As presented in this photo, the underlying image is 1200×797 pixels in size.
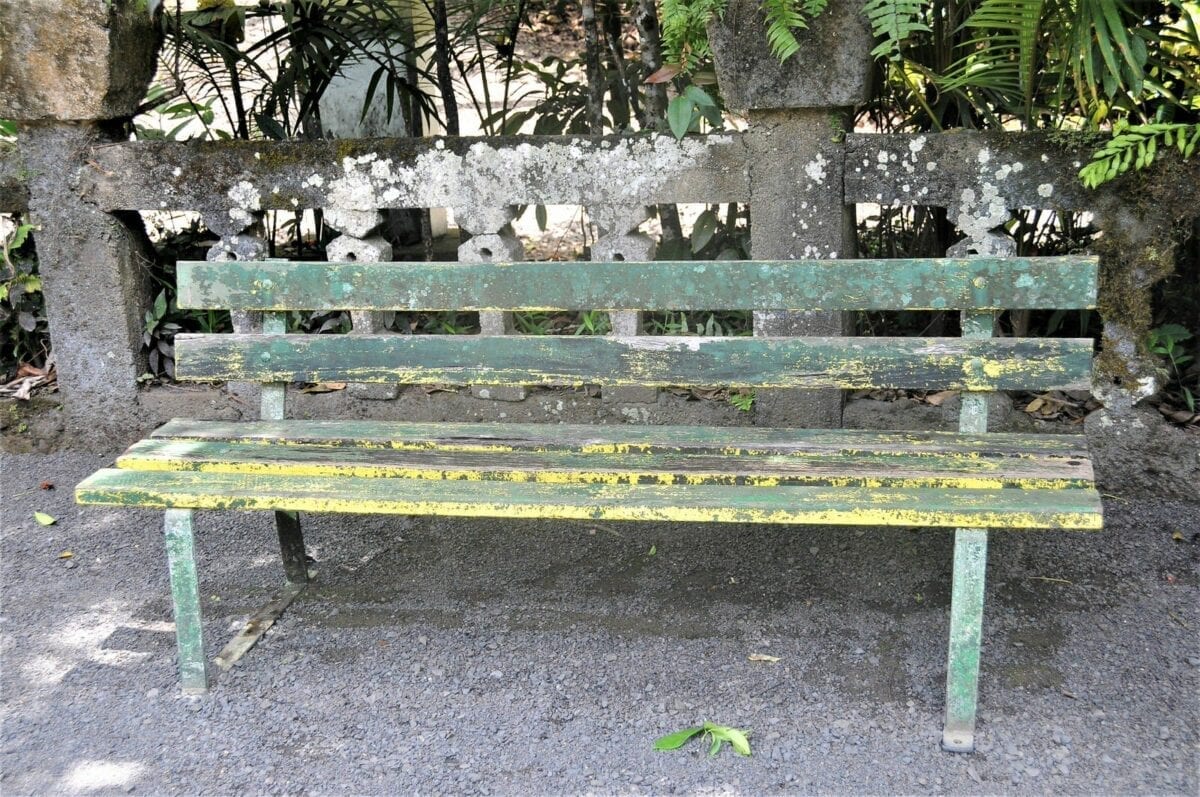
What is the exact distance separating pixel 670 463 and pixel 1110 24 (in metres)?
1.75

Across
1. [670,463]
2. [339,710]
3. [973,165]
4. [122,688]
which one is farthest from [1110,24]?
[122,688]

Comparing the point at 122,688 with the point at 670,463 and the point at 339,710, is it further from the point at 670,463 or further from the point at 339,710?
the point at 670,463

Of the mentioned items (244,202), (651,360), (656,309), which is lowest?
(651,360)

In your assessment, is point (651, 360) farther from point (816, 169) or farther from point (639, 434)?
point (816, 169)

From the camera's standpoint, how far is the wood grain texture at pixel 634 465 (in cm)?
262

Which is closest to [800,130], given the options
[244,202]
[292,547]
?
[244,202]

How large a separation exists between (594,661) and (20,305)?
2.88m

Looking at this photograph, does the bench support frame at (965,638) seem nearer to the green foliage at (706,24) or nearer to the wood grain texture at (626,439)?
the wood grain texture at (626,439)

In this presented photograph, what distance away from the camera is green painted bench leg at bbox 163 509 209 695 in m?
2.76

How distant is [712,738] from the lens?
2.59 metres

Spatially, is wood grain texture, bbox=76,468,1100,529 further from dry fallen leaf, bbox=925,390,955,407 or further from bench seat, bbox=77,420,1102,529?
dry fallen leaf, bbox=925,390,955,407

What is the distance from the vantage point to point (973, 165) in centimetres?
343

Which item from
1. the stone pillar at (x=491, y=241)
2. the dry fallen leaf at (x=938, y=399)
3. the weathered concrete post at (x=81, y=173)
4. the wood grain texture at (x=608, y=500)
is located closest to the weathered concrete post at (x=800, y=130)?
the dry fallen leaf at (x=938, y=399)

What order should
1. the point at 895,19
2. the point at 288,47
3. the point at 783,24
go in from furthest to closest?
the point at 288,47 → the point at 783,24 → the point at 895,19
